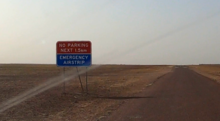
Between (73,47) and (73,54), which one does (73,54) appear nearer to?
(73,54)

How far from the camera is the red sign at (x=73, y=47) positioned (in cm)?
2242

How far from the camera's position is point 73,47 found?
2259cm

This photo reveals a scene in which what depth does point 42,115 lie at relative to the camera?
13172mm

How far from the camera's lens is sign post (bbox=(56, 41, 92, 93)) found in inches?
885

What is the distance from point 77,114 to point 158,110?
10.5 ft

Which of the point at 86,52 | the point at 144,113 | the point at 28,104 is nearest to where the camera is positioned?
the point at 144,113

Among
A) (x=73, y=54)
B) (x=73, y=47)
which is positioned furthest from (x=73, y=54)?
(x=73, y=47)

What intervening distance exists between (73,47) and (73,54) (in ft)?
1.55

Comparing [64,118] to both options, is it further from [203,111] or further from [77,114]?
[203,111]

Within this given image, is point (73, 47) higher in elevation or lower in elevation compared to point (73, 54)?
higher

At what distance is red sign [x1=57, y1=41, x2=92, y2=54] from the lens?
22.4 m

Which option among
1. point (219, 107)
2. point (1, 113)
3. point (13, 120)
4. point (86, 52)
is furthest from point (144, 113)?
point (86, 52)

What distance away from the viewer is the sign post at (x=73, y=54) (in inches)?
885

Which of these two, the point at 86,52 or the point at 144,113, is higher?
the point at 86,52
